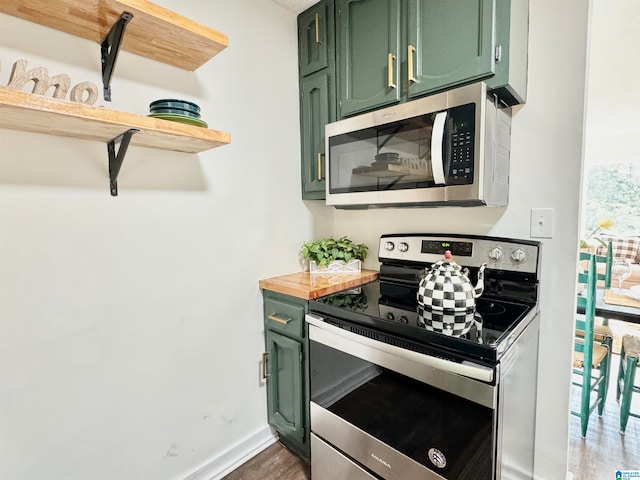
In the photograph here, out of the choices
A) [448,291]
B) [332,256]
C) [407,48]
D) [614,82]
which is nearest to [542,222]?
[448,291]

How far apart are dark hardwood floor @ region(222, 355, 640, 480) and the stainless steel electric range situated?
0.26 m

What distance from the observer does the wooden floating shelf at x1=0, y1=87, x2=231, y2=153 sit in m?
0.85

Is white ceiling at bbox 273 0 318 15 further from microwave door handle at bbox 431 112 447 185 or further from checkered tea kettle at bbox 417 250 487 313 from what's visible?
checkered tea kettle at bbox 417 250 487 313

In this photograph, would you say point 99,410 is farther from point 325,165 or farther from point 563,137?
point 563,137

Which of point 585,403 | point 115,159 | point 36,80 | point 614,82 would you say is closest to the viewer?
point 36,80

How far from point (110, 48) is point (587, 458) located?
107 inches

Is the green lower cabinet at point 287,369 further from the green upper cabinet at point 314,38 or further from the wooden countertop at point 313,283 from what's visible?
the green upper cabinet at point 314,38

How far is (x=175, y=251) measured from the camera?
4.63ft

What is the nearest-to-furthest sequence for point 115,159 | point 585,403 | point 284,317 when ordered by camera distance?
1. point 115,159
2. point 284,317
3. point 585,403

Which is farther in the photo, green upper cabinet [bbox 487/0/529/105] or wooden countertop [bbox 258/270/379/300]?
wooden countertop [bbox 258/270/379/300]

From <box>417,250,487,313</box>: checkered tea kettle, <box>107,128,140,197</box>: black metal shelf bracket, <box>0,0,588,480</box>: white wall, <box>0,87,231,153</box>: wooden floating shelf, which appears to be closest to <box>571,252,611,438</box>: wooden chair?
<box>0,0,588,480</box>: white wall

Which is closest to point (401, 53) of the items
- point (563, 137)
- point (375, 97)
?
point (375, 97)

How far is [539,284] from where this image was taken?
52.6 inches

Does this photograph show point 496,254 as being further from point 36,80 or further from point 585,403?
point 36,80
